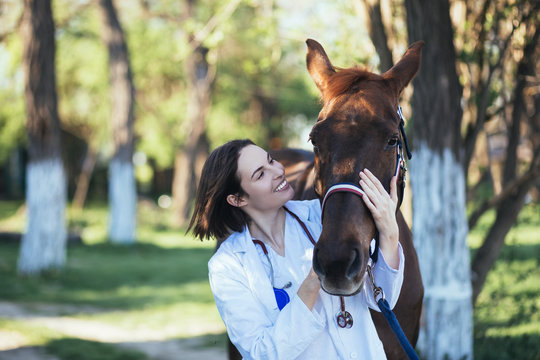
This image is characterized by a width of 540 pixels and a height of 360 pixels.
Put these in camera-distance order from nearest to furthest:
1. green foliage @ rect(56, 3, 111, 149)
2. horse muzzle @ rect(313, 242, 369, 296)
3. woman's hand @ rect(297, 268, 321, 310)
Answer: horse muzzle @ rect(313, 242, 369, 296)
woman's hand @ rect(297, 268, 321, 310)
green foliage @ rect(56, 3, 111, 149)

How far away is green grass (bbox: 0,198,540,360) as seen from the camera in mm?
5383

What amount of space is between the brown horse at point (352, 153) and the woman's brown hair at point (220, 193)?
338mm

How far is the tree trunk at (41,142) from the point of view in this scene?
9.57 meters

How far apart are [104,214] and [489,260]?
19.3 meters

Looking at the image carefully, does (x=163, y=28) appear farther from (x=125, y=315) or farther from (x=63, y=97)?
(x=125, y=315)

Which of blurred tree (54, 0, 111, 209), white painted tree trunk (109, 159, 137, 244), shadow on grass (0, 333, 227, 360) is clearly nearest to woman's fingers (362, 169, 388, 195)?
shadow on grass (0, 333, 227, 360)

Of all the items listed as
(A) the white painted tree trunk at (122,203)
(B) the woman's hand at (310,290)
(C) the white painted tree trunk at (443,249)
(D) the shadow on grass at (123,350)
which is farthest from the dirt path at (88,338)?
(A) the white painted tree trunk at (122,203)

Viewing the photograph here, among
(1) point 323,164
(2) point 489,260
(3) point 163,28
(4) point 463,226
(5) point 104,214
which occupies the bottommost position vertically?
(5) point 104,214

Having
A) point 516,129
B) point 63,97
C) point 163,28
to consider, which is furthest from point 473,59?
point 63,97

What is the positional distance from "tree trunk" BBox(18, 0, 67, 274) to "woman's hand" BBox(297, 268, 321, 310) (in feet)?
28.4

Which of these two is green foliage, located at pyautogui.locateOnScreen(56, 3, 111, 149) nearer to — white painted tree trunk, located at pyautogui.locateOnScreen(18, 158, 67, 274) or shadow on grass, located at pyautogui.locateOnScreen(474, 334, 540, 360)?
white painted tree trunk, located at pyautogui.locateOnScreen(18, 158, 67, 274)

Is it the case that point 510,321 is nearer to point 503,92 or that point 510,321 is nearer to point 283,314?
point 503,92

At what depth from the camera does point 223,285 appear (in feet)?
6.99

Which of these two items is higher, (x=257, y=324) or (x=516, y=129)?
(x=516, y=129)
